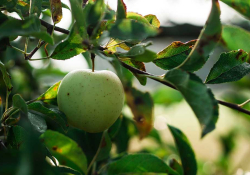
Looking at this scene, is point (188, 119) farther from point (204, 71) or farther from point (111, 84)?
point (111, 84)

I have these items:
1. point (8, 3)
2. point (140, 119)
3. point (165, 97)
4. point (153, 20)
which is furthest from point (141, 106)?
point (165, 97)

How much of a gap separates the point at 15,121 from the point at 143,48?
24 centimetres

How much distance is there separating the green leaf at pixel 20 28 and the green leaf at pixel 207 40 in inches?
7.0

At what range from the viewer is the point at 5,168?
1.01ft

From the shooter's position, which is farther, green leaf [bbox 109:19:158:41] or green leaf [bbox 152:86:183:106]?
→ green leaf [bbox 152:86:183:106]

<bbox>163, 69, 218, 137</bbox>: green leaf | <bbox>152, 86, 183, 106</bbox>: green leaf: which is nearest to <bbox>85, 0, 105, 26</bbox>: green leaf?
<bbox>163, 69, 218, 137</bbox>: green leaf

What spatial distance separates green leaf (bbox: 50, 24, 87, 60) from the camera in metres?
0.47

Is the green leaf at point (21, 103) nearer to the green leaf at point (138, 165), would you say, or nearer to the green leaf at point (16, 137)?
the green leaf at point (16, 137)

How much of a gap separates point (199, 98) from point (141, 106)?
0.22m

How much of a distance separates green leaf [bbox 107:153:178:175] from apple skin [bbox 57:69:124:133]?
8 cm

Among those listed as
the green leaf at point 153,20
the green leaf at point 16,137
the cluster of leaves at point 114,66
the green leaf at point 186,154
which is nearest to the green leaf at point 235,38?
the cluster of leaves at point 114,66

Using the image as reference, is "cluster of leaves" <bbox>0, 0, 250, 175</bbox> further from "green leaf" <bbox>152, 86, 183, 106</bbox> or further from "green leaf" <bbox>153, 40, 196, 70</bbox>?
"green leaf" <bbox>152, 86, 183, 106</bbox>

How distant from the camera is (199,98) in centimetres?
38

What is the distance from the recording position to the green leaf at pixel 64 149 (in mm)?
491
